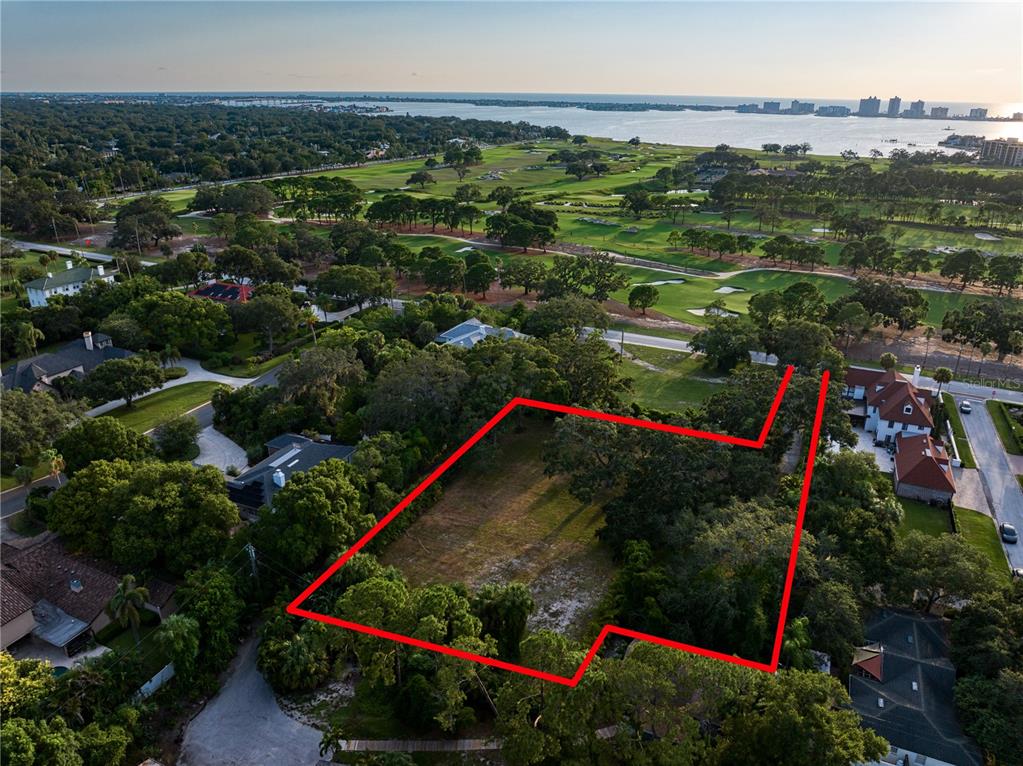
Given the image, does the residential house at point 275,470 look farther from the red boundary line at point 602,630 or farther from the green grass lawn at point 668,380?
the green grass lawn at point 668,380

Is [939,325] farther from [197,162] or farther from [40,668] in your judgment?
[197,162]

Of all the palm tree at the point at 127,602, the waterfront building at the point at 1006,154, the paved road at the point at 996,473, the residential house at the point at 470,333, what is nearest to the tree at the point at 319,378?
the residential house at the point at 470,333

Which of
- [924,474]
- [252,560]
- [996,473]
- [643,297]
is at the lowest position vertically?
[996,473]

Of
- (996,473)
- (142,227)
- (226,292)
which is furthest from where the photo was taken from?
(142,227)

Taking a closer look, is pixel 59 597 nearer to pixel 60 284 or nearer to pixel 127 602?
pixel 127 602

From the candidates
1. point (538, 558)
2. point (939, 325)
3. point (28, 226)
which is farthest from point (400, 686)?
point (28, 226)

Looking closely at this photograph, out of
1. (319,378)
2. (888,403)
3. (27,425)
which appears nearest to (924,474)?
(888,403)
